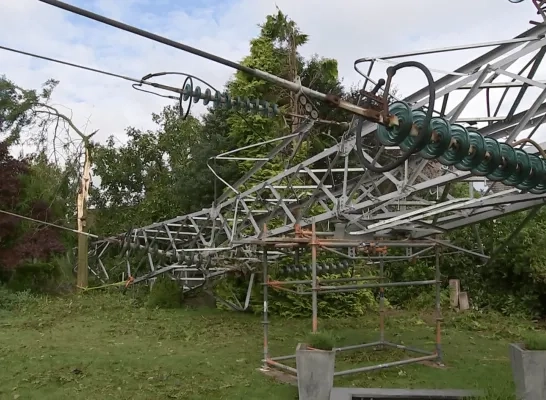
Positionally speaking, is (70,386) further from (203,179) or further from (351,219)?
(203,179)

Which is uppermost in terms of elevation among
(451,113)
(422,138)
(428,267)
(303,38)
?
(303,38)

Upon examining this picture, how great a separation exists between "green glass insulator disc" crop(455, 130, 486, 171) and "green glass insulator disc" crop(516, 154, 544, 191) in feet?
2.42

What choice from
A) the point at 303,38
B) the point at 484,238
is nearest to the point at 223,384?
the point at 484,238

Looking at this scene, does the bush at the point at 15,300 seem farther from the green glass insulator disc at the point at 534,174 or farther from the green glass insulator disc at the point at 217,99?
the green glass insulator disc at the point at 534,174

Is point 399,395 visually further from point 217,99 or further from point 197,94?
point 197,94

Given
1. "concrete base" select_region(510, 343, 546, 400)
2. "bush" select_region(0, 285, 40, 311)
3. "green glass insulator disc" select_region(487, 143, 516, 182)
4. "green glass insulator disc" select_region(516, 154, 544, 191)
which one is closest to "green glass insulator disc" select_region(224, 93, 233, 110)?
"green glass insulator disc" select_region(487, 143, 516, 182)

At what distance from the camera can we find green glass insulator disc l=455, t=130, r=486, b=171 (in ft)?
15.1

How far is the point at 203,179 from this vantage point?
18.0 metres

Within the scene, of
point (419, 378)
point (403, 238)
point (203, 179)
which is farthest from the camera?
point (203, 179)

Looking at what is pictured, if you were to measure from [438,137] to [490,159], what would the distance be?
2.45 ft

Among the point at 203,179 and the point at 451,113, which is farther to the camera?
the point at 203,179

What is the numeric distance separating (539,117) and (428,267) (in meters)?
9.56

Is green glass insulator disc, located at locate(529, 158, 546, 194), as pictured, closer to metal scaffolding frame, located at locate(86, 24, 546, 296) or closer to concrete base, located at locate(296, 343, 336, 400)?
metal scaffolding frame, located at locate(86, 24, 546, 296)

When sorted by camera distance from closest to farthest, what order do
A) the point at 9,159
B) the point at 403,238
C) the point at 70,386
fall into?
the point at 70,386, the point at 403,238, the point at 9,159
